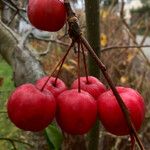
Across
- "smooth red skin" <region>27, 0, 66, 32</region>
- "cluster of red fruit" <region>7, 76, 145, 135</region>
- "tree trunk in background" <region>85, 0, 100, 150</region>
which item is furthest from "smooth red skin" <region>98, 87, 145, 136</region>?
"tree trunk in background" <region>85, 0, 100, 150</region>

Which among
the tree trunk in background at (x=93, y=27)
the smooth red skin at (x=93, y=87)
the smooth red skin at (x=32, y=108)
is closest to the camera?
the smooth red skin at (x=32, y=108)

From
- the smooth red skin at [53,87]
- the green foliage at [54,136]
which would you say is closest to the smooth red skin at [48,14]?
the smooth red skin at [53,87]

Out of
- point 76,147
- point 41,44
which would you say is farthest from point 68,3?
point 41,44

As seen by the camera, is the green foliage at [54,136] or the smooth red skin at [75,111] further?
the green foliage at [54,136]

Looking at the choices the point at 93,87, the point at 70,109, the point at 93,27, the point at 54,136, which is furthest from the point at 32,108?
the point at 54,136

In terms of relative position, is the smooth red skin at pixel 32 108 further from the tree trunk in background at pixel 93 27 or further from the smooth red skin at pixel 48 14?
the tree trunk in background at pixel 93 27

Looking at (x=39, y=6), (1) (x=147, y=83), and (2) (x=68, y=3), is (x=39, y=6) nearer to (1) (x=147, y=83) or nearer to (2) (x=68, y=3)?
(2) (x=68, y=3)

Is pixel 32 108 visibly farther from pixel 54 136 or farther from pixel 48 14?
pixel 54 136
